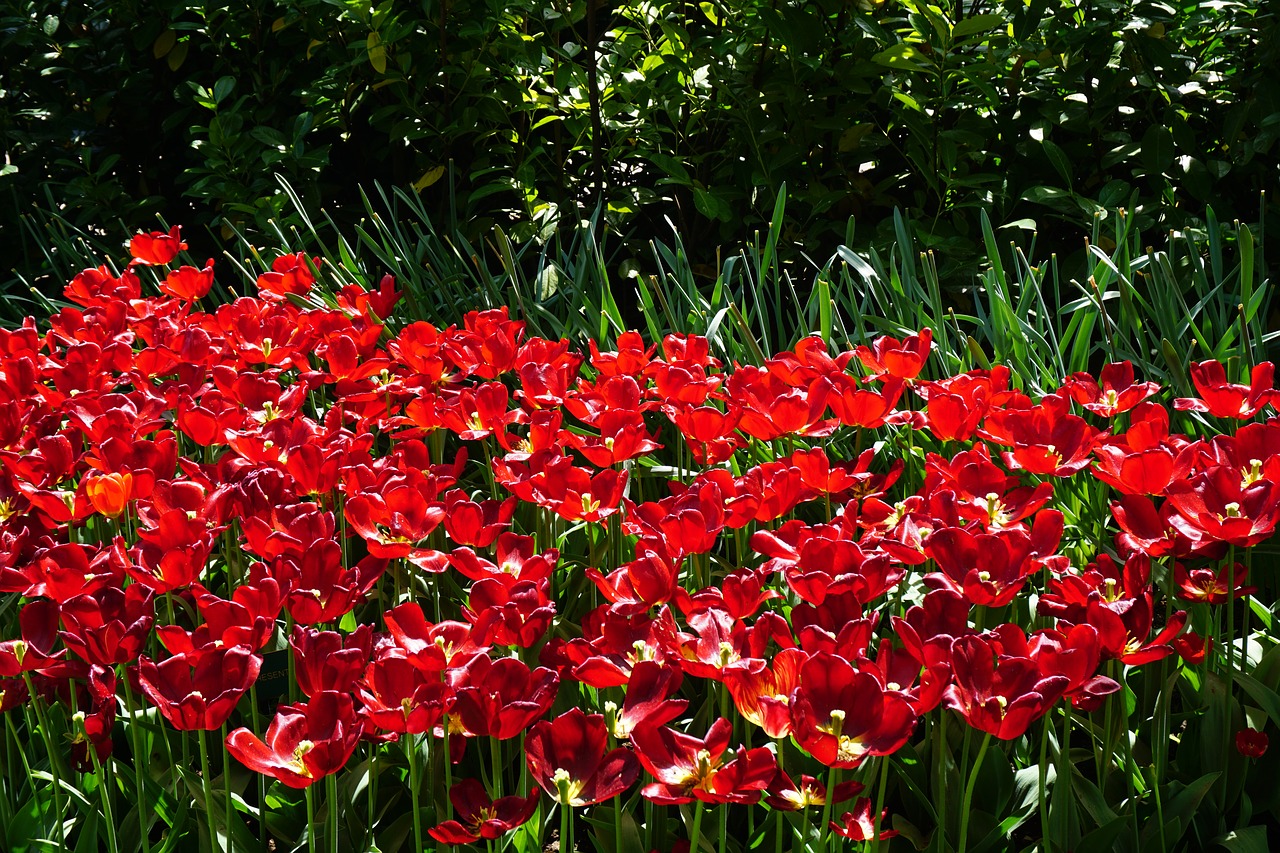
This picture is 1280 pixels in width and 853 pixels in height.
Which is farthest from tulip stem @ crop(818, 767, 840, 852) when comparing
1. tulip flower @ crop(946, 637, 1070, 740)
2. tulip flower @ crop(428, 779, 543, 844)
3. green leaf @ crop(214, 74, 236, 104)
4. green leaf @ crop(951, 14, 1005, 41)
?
green leaf @ crop(214, 74, 236, 104)

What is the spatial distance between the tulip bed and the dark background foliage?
1.16 meters

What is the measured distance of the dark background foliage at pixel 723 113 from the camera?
2.85 m

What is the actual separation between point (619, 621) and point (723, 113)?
7.62 ft

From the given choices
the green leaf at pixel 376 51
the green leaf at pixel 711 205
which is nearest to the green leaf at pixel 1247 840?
the green leaf at pixel 711 205

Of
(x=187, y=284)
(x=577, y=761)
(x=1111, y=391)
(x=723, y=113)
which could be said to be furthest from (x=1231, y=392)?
(x=723, y=113)

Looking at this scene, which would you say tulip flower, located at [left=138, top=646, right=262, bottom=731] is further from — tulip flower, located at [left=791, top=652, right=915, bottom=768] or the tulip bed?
tulip flower, located at [left=791, top=652, right=915, bottom=768]

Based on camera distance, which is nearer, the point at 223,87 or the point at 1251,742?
the point at 1251,742

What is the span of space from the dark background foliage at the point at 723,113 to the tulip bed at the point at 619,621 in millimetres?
1159

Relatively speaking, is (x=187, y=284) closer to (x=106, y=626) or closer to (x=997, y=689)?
(x=106, y=626)

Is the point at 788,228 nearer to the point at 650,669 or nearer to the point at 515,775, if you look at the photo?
the point at 515,775

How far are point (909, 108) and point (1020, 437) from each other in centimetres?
170

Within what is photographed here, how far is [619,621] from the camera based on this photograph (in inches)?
42.2

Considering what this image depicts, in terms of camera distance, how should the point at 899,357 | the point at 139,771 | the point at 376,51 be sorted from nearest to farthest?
1. the point at 139,771
2. the point at 899,357
3. the point at 376,51

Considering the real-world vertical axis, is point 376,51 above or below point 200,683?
above
